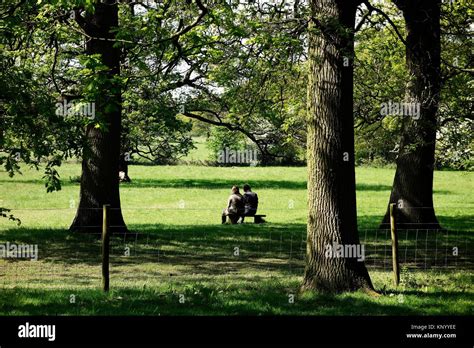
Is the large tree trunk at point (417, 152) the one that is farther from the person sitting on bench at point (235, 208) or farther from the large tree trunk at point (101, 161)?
the large tree trunk at point (101, 161)

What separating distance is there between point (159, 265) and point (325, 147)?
602 cm

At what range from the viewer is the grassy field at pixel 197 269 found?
10844mm

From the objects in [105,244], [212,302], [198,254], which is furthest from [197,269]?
[212,302]

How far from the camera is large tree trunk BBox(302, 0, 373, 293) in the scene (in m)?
11.8

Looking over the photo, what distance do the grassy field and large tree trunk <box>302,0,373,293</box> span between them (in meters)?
0.51

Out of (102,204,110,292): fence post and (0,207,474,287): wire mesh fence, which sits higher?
(102,204,110,292): fence post

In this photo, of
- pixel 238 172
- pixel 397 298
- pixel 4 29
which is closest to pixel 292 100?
pixel 4 29

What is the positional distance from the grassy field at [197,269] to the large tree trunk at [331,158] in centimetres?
51

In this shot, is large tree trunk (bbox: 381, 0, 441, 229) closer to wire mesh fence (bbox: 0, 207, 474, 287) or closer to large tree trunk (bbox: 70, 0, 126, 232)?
wire mesh fence (bbox: 0, 207, 474, 287)

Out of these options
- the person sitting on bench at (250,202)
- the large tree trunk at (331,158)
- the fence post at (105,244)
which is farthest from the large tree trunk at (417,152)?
the fence post at (105,244)

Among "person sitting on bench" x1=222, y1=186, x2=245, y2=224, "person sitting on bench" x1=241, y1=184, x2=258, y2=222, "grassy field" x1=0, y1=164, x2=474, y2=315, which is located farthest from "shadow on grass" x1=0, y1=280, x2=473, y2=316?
"person sitting on bench" x1=241, y1=184, x2=258, y2=222

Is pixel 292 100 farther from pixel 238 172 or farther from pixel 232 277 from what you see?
pixel 238 172

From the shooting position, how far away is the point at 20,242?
64.2 ft

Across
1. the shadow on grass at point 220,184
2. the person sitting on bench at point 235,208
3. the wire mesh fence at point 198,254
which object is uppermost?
the shadow on grass at point 220,184
